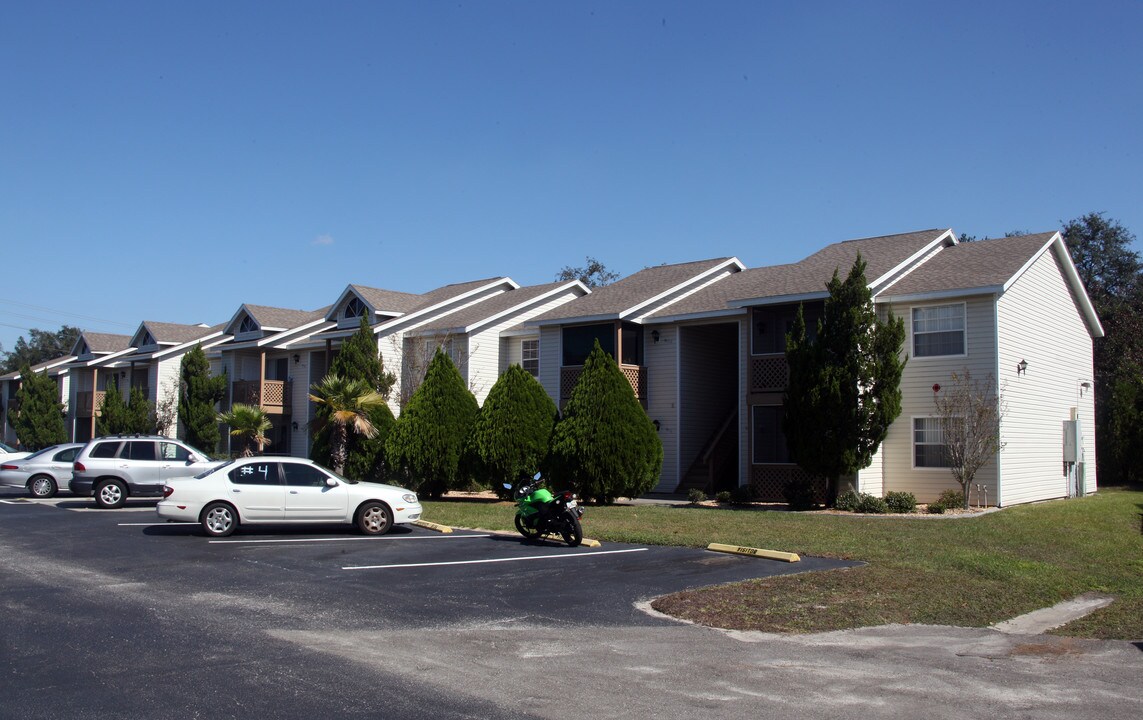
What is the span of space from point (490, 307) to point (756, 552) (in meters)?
22.5

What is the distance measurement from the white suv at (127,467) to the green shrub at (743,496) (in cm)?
1310

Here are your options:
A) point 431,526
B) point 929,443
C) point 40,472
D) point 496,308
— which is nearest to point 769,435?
point 929,443

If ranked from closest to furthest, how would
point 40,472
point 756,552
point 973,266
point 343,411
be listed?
point 756,552
point 973,266
point 343,411
point 40,472

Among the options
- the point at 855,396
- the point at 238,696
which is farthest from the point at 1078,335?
the point at 238,696

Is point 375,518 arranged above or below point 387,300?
below

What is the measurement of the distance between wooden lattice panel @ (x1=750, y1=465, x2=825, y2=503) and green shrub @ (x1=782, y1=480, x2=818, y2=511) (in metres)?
0.86

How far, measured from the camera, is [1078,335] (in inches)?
1150

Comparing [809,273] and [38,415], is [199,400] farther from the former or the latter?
[809,273]

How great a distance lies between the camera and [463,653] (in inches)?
338

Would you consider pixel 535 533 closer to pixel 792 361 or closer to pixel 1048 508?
pixel 792 361

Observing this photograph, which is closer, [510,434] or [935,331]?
[935,331]

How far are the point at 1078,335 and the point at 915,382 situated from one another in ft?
29.0

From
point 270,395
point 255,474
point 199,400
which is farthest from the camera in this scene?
point 199,400

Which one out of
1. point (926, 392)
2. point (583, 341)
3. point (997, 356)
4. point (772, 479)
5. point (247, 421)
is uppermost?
point (583, 341)
